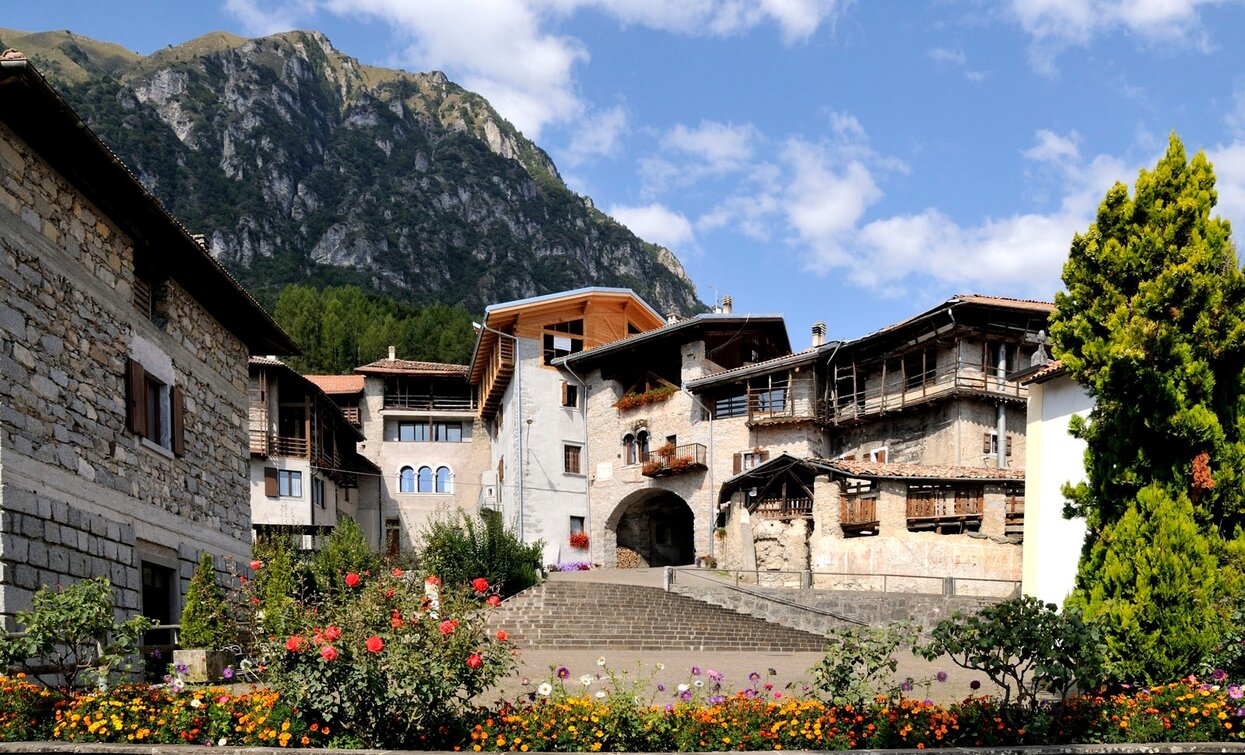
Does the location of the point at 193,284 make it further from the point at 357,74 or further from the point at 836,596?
the point at 357,74

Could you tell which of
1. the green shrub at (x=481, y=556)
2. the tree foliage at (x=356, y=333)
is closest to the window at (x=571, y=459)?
the green shrub at (x=481, y=556)

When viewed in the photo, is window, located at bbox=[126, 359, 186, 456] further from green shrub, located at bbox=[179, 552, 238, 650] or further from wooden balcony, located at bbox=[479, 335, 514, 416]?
wooden balcony, located at bbox=[479, 335, 514, 416]

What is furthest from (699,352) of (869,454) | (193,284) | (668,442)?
(193,284)

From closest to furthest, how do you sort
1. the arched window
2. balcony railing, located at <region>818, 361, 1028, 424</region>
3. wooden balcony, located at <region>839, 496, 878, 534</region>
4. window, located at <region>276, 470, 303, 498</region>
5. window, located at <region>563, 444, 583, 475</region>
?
wooden balcony, located at <region>839, 496, 878, 534</region>, balcony railing, located at <region>818, 361, 1028, 424</region>, window, located at <region>276, 470, 303, 498</region>, window, located at <region>563, 444, 583, 475</region>, the arched window

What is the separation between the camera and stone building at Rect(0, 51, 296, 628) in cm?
1033

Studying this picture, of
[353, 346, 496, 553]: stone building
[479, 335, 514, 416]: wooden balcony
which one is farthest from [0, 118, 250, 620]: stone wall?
[353, 346, 496, 553]: stone building

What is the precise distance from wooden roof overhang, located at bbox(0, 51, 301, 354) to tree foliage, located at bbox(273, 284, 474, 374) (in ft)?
151

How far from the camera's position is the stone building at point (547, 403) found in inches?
1626

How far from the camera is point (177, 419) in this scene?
14961mm

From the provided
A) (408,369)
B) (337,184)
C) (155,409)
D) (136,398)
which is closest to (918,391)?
(408,369)

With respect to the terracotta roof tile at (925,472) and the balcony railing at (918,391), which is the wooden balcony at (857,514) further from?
the balcony railing at (918,391)

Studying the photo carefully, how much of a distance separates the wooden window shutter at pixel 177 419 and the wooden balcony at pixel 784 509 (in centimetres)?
1925

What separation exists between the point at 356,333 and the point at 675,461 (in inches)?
1324

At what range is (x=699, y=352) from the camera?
131ft
